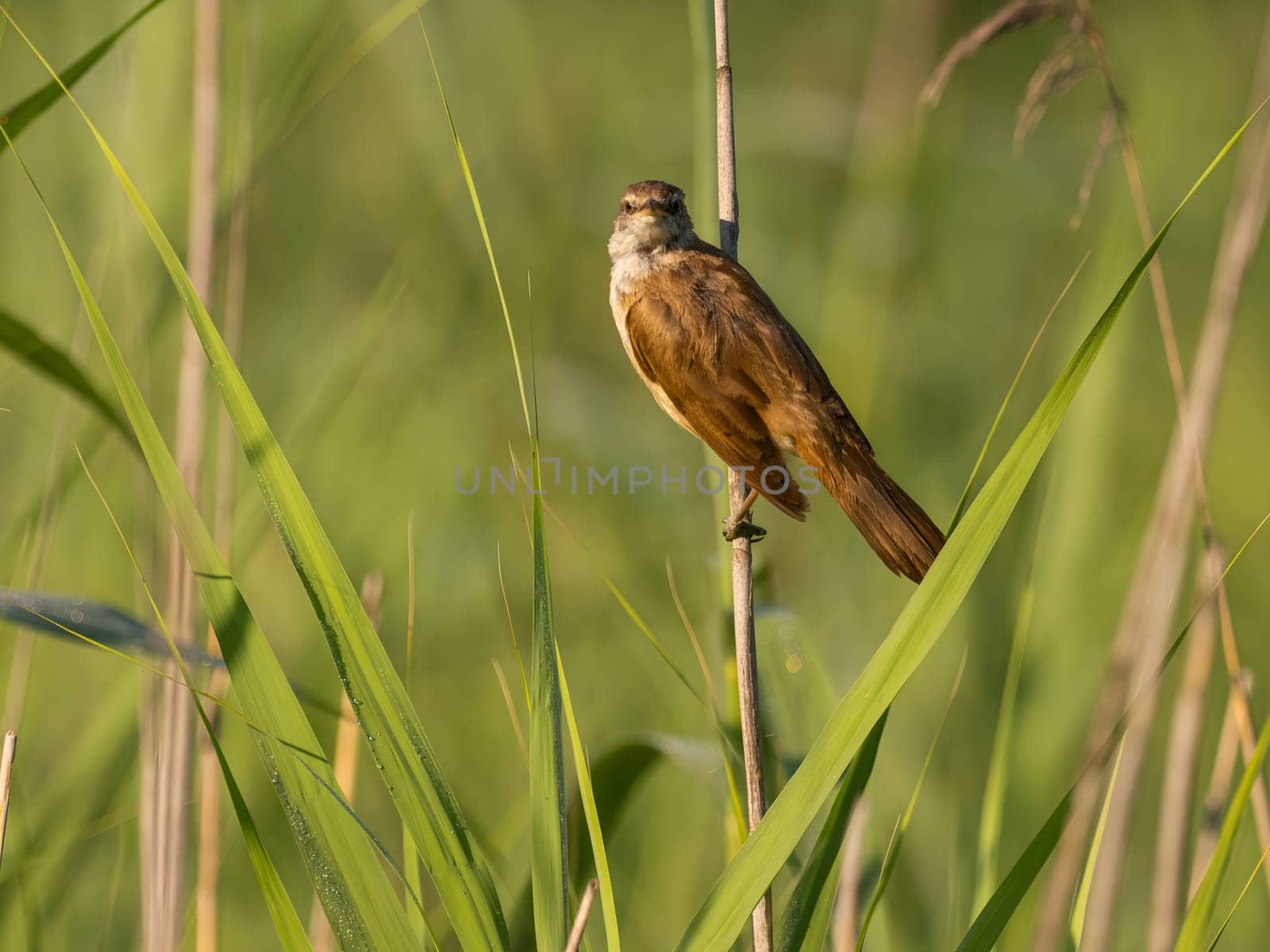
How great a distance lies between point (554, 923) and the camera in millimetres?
1316

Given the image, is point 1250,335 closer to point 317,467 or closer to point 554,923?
point 317,467

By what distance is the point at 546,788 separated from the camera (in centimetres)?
135

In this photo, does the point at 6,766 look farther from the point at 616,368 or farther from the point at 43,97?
the point at 616,368

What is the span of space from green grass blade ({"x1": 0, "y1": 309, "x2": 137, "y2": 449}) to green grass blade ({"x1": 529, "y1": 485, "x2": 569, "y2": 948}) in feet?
2.37

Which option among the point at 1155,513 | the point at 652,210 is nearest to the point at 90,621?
the point at 652,210

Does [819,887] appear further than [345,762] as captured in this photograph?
No

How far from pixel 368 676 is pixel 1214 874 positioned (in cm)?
103

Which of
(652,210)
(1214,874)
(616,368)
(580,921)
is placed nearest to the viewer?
(580,921)

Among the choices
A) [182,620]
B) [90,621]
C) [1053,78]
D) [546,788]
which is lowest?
[546,788]

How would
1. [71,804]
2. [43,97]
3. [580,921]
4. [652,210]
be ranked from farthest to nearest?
[652,210] → [71,804] → [43,97] → [580,921]

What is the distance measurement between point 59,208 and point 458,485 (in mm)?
1406

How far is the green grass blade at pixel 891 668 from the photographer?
49.2 inches

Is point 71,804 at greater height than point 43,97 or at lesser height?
lesser

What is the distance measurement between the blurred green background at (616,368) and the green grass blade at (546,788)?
2.02 feet
